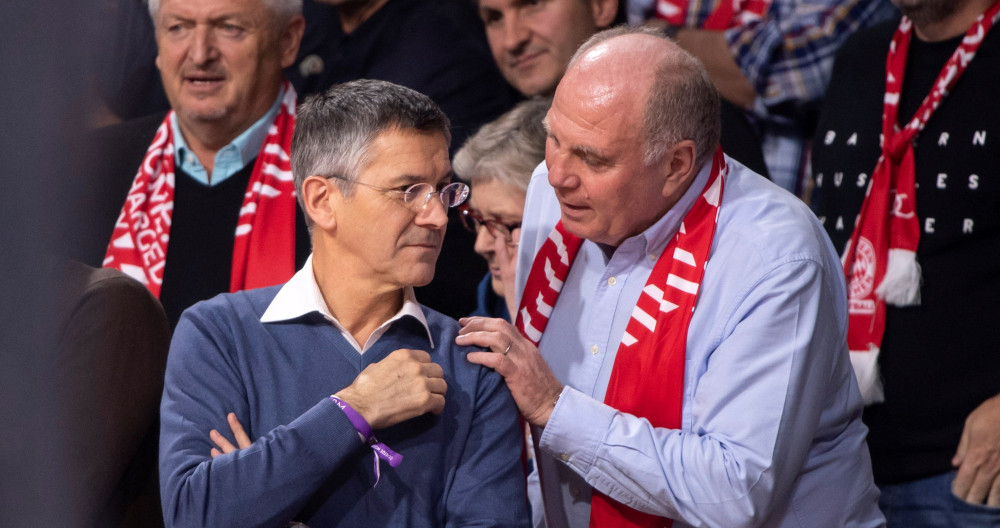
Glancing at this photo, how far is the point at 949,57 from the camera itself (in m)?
2.59

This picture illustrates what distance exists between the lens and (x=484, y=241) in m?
2.69

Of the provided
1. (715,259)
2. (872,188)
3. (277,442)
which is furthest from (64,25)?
(872,188)

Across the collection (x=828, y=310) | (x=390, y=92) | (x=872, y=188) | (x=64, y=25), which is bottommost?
(x=872, y=188)

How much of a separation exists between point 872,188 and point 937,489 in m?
0.75

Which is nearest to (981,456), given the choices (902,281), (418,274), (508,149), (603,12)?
(902,281)

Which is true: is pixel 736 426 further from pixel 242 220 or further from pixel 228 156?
pixel 228 156

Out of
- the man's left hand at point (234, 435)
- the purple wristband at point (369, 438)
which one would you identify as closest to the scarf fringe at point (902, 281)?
the purple wristband at point (369, 438)

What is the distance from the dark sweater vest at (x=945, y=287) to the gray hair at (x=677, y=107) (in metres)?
0.81

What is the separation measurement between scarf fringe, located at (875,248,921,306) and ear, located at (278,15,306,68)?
1638mm

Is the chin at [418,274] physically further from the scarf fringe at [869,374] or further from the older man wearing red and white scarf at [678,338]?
the scarf fringe at [869,374]

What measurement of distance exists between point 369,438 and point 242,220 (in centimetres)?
114

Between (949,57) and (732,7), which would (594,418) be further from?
(732,7)

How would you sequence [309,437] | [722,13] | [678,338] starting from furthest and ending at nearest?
[722,13] < [678,338] < [309,437]

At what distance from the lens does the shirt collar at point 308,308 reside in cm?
180
